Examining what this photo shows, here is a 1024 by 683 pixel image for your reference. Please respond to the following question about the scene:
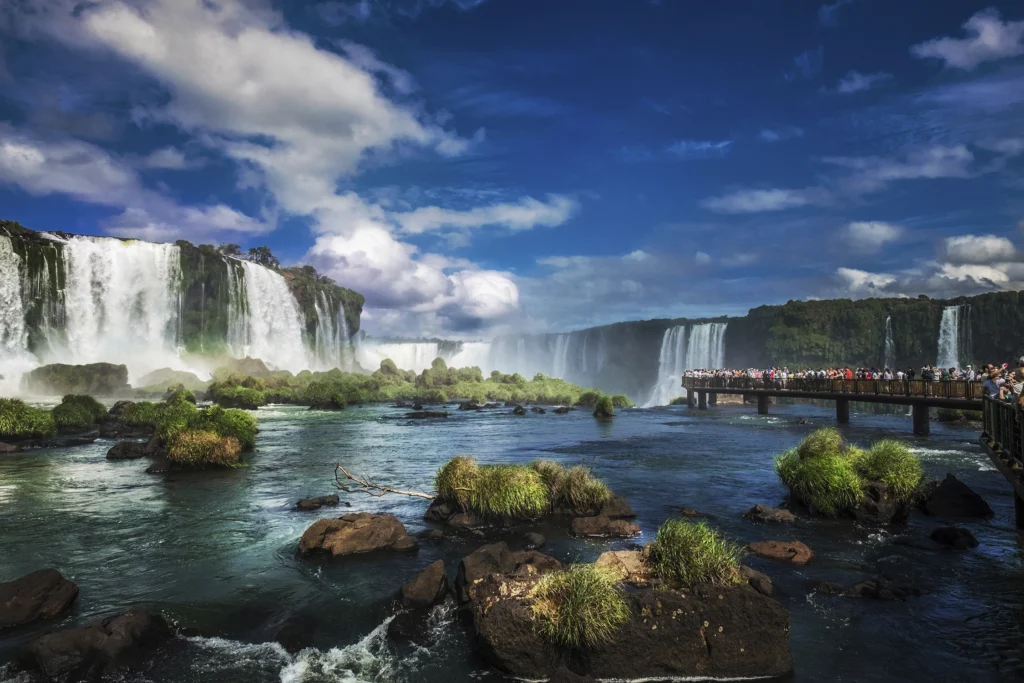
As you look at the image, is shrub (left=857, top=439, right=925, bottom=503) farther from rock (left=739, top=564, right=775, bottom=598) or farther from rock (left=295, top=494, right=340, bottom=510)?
rock (left=295, top=494, right=340, bottom=510)

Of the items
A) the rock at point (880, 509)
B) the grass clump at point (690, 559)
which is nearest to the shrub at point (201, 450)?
the grass clump at point (690, 559)

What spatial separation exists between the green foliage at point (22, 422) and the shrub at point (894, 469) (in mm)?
42449

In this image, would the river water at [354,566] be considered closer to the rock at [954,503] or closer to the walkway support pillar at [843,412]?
the rock at [954,503]

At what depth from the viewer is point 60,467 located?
26.1 meters

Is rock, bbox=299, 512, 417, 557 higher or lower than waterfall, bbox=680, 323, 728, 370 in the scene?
lower

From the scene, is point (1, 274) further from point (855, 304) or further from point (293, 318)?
point (855, 304)

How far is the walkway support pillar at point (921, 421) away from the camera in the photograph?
123 feet

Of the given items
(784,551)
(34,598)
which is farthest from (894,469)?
(34,598)

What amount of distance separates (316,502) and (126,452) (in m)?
16.3

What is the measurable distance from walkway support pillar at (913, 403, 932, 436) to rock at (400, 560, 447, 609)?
37.9 meters

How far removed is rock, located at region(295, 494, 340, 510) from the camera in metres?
18.9

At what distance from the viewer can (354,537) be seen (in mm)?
14453

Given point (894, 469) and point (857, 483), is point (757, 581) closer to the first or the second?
point (857, 483)

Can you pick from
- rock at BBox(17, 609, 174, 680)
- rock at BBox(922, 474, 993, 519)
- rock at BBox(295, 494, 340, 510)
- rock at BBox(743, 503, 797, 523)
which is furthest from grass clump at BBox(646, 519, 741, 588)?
rock at BBox(295, 494, 340, 510)
